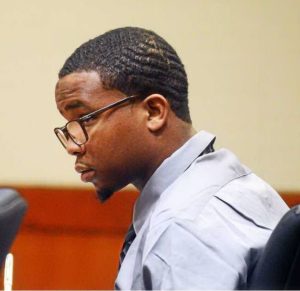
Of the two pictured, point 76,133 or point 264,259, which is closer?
point 264,259

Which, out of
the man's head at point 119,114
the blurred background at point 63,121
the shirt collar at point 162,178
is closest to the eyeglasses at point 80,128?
the man's head at point 119,114

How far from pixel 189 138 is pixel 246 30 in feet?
4.28

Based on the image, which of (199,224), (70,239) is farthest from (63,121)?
(199,224)

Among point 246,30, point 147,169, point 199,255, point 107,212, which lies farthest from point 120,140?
point 246,30

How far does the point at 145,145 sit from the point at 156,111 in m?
0.06

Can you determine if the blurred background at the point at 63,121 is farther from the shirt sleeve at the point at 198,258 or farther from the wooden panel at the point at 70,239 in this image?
the shirt sleeve at the point at 198,258

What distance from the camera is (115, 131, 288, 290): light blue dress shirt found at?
3.11 ft

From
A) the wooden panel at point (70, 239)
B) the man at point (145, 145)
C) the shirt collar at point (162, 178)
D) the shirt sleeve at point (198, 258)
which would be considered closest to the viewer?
the shirt sleeve at point (198, 258)

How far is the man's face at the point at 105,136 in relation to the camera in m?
1.22

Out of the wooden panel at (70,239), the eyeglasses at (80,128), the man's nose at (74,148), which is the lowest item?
the wooden panel at (70,239)

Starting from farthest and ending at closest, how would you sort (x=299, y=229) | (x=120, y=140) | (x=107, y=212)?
(x=107, y=212) → (x=120, y=140) → (x=299, y=229)

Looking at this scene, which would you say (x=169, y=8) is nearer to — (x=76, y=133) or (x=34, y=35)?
(x=34, y=35)

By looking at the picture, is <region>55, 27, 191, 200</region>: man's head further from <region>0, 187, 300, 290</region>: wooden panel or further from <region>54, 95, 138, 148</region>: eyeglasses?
<region>0, 187, 300, 290</region>: wooden panel

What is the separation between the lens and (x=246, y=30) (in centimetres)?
249
